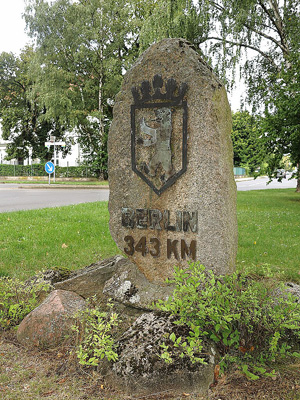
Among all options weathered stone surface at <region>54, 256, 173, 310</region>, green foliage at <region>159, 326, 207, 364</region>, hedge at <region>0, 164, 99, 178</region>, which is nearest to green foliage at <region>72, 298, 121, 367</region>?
weathered stone surface at <region>54, 256, 173, 310</region>

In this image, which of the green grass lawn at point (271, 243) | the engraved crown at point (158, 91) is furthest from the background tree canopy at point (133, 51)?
the engraved crown at point (158, 91)

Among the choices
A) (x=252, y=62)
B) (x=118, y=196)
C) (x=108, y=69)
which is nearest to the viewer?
(x=118, y=196)

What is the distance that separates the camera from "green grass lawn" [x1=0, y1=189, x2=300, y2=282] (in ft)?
17.8

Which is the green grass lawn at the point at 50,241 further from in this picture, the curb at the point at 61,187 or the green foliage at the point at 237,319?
the curb at the point at 61,187

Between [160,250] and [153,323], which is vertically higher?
[160,250]

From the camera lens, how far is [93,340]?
10.0 feet

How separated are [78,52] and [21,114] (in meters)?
9.50

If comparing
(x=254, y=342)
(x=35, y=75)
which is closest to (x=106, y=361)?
(x=254, y=342)

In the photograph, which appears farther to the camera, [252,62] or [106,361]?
[252,62]

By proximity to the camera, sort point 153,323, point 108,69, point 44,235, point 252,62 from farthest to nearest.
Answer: point 108,69, point 252,62, point 44,235, point 153,323

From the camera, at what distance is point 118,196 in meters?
3.81

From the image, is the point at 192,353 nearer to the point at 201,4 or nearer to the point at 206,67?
the point at 206,67

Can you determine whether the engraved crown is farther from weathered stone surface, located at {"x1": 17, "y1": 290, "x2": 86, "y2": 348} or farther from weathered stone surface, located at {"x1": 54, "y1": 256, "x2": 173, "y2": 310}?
weathered stone surface, located at {"x1": 17, "y1": 290, "x2": 86, "y2": 348}

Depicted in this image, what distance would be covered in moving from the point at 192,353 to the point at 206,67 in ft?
8.06
